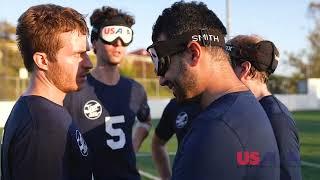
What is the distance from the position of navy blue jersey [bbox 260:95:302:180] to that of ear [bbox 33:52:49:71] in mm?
1371

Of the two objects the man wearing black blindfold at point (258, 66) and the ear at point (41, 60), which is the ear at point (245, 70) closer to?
the man wearing black blindfold at point (258, 66)

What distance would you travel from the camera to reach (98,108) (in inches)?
190

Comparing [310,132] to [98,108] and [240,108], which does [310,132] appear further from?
[240,108]

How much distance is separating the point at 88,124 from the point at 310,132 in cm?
1581

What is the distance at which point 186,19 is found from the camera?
2.41 m

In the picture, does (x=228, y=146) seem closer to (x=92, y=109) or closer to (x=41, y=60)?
(x=41, y=60)

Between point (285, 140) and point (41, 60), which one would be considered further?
point (285, 140)

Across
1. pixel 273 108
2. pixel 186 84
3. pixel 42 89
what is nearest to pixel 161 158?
pixel 273 108

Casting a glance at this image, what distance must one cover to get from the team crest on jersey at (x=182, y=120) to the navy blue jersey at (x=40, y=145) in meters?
2.24

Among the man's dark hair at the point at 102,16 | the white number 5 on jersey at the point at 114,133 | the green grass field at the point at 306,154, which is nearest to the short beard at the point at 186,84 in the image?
the white number 5 on jersey at the point at 114,133

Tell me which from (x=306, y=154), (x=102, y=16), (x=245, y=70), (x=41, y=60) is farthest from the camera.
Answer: (x=306, y=154)

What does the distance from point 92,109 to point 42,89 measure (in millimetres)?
1820

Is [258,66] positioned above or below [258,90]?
above

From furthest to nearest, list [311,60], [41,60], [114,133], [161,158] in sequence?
[311,60] → [161,158] → [114,133] → [41,60]
